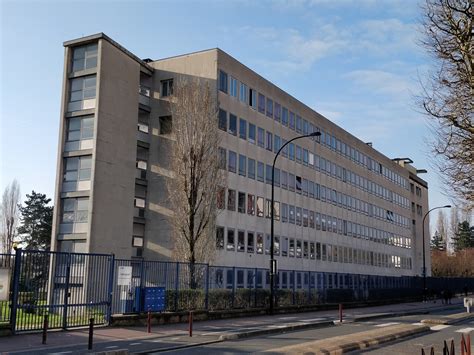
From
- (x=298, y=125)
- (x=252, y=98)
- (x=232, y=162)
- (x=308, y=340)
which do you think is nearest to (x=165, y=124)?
(x=232, y=162)

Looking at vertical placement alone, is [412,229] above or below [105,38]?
below

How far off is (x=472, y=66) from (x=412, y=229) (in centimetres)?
7458

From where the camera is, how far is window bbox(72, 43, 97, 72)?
37656mm

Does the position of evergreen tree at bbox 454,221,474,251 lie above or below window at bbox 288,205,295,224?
above

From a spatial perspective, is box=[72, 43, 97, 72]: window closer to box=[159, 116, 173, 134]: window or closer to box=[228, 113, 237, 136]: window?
box=[159, 116, 173, 134]: window

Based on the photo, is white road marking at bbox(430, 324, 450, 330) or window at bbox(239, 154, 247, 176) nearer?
white road marking at bbox(430, 324, 450, 330)

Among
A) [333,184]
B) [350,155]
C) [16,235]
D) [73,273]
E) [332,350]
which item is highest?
[350,155]

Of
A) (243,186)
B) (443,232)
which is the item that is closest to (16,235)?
(243,186)

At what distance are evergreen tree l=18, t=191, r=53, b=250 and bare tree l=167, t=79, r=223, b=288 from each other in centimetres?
3146

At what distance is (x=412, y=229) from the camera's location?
85625 mm

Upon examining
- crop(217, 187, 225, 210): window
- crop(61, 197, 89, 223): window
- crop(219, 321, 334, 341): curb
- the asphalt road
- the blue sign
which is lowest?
the asphalt road

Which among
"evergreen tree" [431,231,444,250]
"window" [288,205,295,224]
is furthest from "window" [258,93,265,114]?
"evergreen tree" [431,231,444,250]

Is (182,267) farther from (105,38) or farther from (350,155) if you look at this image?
(350,155)

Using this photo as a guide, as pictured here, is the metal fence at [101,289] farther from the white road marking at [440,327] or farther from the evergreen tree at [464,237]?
the evergreen tree at [464,237]
